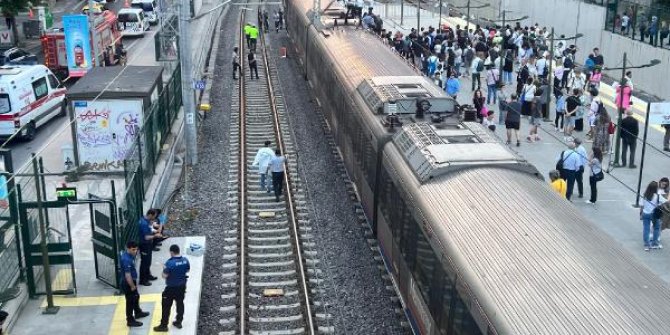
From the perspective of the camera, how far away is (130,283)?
40.7ft

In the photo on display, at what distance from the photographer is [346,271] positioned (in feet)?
49.6

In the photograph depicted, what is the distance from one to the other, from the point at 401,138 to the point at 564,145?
35.0ft

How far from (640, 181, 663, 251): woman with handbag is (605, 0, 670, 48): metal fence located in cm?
1730

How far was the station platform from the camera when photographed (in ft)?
42.2

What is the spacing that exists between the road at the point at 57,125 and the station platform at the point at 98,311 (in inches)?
119

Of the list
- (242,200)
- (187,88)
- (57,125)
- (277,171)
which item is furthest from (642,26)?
(57,125)

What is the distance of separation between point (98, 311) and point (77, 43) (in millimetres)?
21392

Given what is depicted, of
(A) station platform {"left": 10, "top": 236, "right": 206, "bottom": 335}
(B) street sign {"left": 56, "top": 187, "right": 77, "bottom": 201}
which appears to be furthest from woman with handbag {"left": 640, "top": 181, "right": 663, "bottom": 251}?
(B) street sign {"left": 56, "top": 187, "right": 77, "bottom": 201}

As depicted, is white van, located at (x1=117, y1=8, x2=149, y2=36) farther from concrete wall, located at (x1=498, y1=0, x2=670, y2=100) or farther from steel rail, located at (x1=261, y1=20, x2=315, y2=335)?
concrete wall, located at (x1=498, y1=0, x2=670, y2=100)

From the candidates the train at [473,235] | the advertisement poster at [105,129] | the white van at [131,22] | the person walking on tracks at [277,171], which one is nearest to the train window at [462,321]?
the train at [473,235]

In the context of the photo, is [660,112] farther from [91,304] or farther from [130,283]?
[91,304]

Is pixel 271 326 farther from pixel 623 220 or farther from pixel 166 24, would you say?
pixel 166 24

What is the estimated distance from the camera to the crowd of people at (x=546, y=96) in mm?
17875

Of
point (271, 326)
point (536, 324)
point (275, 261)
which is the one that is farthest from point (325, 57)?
point (536, 324)
